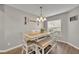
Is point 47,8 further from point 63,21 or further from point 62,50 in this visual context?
point 62,50

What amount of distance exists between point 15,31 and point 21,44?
307 mm

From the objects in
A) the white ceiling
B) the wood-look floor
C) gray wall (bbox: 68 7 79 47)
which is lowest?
the wood-look floor

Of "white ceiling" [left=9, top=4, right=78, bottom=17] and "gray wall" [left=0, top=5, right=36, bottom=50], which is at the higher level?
"white ceiling" [left=9, top=4, right=78, bottom=17]

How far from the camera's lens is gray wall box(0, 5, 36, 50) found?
200 centimetres

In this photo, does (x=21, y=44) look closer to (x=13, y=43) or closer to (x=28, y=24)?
(x=13, y=43)

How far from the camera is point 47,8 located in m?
2.11

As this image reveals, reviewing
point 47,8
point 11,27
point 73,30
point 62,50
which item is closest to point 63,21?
point 73,30

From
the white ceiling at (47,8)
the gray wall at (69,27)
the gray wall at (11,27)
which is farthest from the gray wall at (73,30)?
the gray wall at (11,27)

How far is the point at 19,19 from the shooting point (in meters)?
2.11

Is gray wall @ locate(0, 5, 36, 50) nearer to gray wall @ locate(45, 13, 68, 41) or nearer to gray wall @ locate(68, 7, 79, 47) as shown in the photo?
gray wall @ locate(45, 13, 68, 41)

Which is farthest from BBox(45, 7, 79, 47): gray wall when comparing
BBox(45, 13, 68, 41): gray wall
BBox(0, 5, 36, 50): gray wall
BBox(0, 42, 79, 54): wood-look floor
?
BBox(0, 5, 36, 50): gray wall

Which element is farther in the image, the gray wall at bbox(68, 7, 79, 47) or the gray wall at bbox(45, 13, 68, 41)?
the gray wall at bbox(45, 13, 68, 41)

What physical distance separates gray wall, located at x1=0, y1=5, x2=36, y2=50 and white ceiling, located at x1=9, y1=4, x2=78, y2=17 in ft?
0.29
